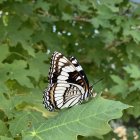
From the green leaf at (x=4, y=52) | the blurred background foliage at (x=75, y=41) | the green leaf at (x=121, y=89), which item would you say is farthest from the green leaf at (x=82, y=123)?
the green leaf at (x=121, y=89)

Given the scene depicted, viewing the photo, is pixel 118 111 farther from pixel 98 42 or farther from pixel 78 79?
pixel 98 42

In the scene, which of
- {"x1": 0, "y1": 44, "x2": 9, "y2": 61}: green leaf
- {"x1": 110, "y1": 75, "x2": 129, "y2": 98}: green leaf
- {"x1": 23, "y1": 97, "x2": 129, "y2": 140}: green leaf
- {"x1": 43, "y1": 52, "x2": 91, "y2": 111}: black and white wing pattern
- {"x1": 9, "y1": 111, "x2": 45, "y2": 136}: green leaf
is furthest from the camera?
{"x1": 110, "y1": 75, "x2": 129, "y2": 98}: green leaf

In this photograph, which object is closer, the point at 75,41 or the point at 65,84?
the point at 65,84

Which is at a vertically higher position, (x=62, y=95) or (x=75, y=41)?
(x=62, y=95)

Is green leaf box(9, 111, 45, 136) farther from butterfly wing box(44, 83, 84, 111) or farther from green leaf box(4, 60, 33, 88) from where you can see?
green leaf box(4, 60, 33, 88)

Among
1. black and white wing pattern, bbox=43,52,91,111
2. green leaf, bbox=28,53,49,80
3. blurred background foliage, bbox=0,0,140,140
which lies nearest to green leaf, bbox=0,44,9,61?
blurred background foliage, bbox=0,0,140,140

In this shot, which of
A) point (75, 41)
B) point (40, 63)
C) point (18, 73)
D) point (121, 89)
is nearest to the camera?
point (18, 73)

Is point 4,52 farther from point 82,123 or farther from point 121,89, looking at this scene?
point 82,123

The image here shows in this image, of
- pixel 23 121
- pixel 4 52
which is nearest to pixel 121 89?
pixel 4 52
